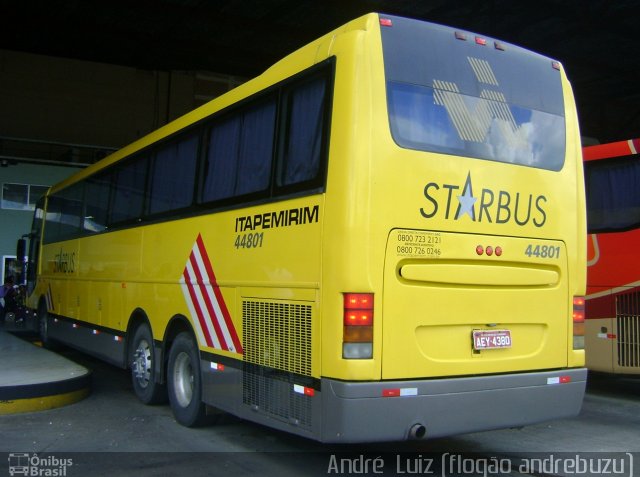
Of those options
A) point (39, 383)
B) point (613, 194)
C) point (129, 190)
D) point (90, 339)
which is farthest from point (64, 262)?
point (613, 194)

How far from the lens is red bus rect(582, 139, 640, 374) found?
9141mm

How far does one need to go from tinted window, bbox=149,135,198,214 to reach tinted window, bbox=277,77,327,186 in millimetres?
2107

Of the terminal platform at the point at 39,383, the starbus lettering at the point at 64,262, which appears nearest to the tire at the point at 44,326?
the starbus lettering at the point at 64,262

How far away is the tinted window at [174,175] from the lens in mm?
7551

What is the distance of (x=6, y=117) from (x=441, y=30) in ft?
78.7

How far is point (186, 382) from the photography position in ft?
24.1

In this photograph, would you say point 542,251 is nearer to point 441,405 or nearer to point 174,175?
point 441,405

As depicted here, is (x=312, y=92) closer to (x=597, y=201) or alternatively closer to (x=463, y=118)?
(x=463, y=118)

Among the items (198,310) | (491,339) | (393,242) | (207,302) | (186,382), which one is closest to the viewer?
(393,242)

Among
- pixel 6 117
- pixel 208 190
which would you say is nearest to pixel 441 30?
pixel 208 190

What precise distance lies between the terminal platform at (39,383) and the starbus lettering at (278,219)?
3.81 meters

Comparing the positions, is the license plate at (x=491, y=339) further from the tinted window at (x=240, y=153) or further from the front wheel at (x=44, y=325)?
the front wheel at (x=44, y=325)

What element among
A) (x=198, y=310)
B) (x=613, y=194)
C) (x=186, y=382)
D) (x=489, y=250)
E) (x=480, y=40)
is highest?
(x=480, y=40)

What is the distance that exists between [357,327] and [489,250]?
1409mm
